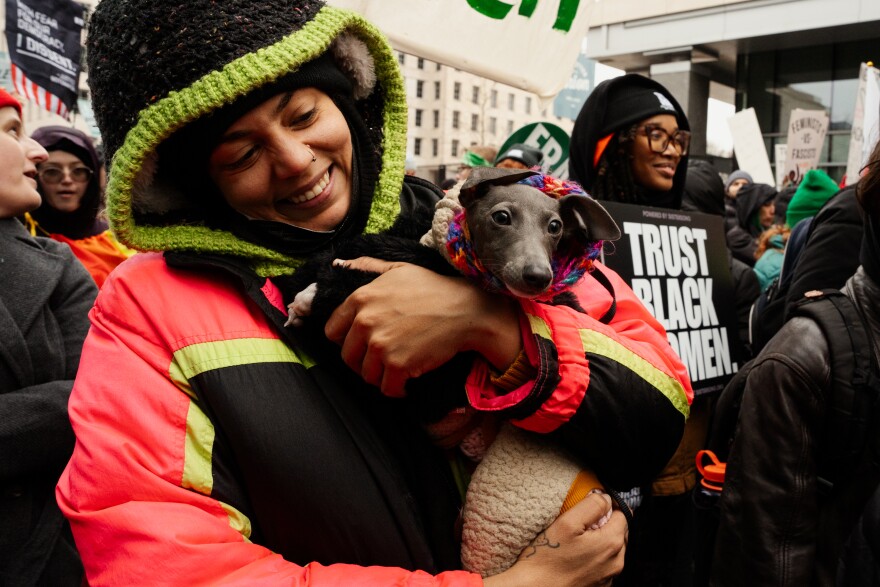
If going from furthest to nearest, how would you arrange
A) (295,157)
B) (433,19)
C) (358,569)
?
(433,19) → (295,157) → (358,569)

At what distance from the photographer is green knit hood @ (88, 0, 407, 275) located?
1389mm

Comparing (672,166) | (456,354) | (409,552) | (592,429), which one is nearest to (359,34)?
(456,354)

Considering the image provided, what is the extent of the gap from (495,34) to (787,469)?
8.09 ft

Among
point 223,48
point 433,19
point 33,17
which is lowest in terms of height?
point 223,48

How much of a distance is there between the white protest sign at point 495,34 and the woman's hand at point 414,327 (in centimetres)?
195

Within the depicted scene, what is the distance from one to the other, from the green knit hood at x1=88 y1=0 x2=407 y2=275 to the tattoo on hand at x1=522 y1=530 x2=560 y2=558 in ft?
2.53

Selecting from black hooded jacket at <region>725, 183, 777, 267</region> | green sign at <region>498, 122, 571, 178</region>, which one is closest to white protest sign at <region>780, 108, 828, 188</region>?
black hooded jacket at <region>725, 183, 777, 267</region>

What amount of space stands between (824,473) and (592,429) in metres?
1.06

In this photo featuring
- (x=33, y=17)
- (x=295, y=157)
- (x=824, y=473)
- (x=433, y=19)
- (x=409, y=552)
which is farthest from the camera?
(x=33, y=17)

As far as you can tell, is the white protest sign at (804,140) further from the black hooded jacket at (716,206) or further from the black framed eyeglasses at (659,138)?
the black framed eyeglasses at (659,138)

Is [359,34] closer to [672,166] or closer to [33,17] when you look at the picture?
[672,166]

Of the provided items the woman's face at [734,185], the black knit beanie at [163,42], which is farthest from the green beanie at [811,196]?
the black knit beanie at [163,42]

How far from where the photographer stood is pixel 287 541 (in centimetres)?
132

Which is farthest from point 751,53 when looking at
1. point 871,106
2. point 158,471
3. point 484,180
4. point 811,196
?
point 158,471
